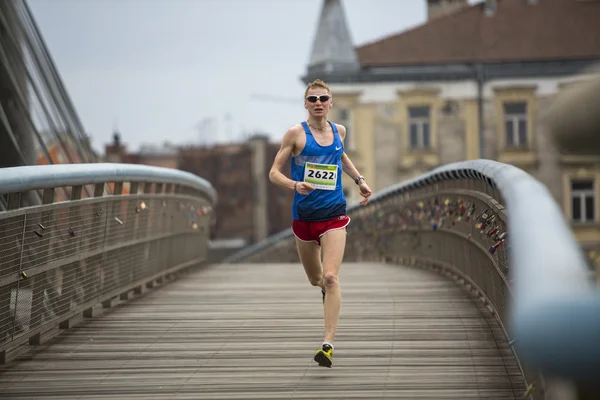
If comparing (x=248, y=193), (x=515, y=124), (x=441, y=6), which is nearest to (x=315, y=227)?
(x=515, y=124)

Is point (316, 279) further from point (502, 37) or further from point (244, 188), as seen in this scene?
point (244, 188)

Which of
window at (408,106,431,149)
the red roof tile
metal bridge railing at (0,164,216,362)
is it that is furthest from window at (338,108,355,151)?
metal bridge railing at (0,164,216,362)

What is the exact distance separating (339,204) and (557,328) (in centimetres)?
496

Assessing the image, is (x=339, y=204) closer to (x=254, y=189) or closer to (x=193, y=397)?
(x=193, y=397)

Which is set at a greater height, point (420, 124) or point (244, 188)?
point (420, 124)

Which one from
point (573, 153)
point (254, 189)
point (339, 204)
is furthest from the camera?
point (254, 189)

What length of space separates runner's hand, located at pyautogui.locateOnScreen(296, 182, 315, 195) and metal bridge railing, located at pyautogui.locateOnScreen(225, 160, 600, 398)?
1058mm

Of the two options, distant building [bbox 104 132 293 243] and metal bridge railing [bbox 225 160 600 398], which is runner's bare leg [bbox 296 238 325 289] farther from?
distant building [bbox 104 132 293 243]

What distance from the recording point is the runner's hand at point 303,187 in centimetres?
708

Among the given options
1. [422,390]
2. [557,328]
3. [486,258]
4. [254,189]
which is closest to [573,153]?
[557,328]

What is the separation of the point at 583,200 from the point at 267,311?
42.3 metres

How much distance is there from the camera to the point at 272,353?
24.5 feet

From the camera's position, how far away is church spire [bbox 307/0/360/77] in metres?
52.4

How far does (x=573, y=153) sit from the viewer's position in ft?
8.64
